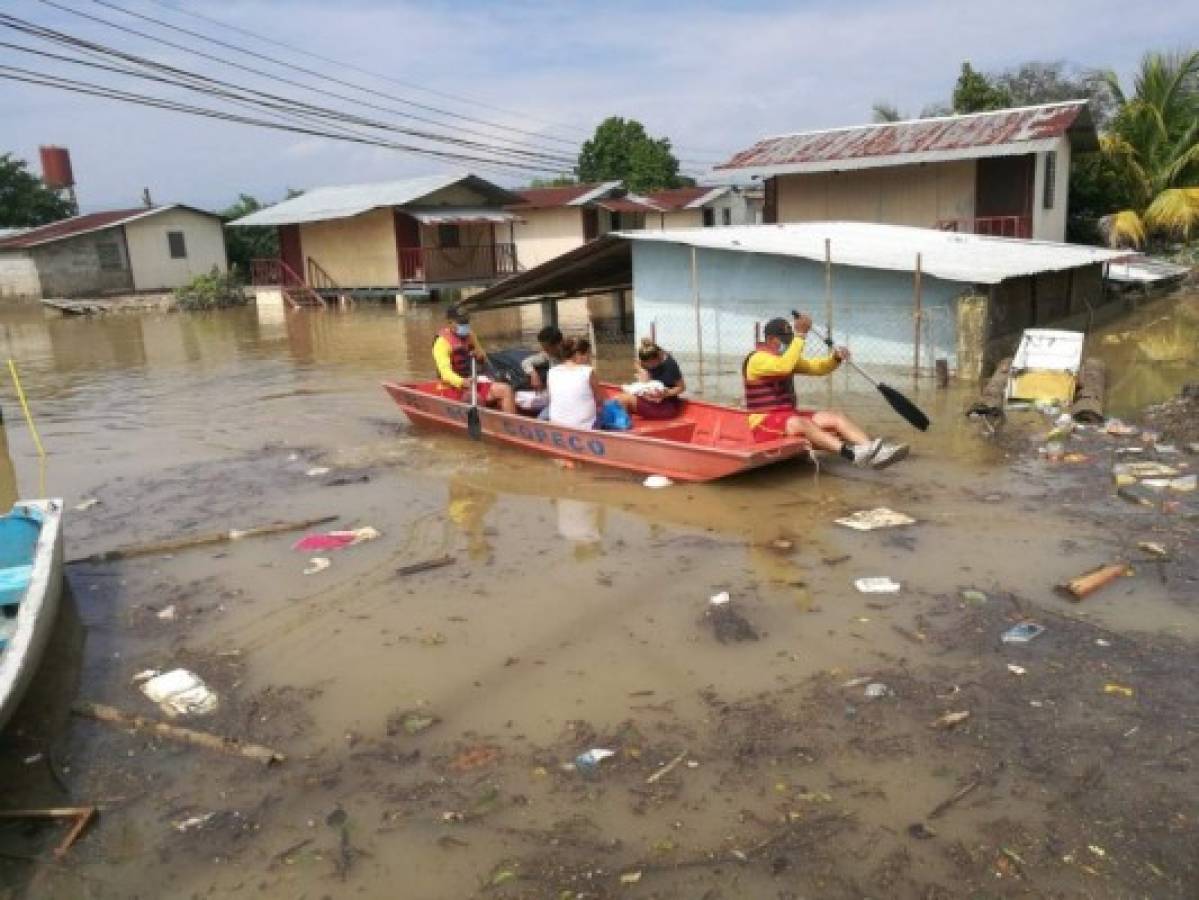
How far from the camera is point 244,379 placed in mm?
16094

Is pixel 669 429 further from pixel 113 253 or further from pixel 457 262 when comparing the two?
pixel 113 253

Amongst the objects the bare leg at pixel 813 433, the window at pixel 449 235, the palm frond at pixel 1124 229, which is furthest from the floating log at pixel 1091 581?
the window at pixel 449 235

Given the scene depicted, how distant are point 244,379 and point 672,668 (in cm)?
1317

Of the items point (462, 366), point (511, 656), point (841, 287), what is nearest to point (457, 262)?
point (841, 287)

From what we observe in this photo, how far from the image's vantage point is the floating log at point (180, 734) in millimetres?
4202

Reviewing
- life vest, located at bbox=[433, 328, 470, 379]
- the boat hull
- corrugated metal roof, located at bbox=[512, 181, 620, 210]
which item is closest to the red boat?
life vest, located at bbox=[433, 328, 470, 379]

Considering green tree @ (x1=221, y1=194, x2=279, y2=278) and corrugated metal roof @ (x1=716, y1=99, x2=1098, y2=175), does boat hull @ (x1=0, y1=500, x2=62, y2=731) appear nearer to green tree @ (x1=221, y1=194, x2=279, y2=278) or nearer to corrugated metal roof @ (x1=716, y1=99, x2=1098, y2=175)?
corrugated metal roof @ (x1=716, y1=99, x2=1098, y2=175)

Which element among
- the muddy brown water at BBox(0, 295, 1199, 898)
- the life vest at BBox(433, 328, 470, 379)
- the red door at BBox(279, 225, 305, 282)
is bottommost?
the muddy brown water at BBox(0, 295, 1199, 898)

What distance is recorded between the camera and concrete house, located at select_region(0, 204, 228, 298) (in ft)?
104

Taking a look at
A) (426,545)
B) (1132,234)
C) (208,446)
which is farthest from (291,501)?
(1132,234)

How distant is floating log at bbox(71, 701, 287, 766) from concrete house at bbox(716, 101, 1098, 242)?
1849cm

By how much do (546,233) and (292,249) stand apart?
8.94 metres

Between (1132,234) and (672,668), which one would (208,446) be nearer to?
(672,668)

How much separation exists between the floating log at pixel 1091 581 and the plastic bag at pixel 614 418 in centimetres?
426
